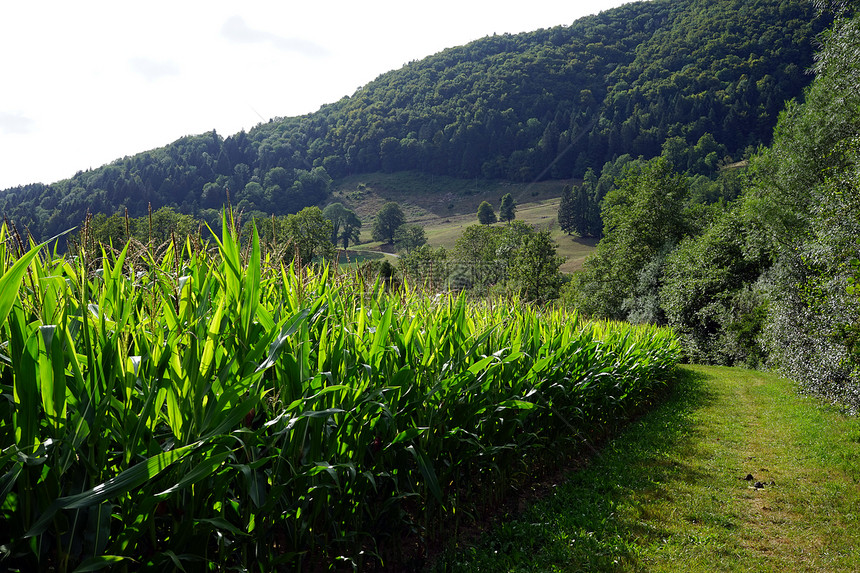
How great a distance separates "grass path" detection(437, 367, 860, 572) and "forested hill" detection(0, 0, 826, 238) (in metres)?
69.3

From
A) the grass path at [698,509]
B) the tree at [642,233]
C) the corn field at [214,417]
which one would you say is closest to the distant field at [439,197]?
the tree at [642,233]

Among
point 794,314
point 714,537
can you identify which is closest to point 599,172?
point 794,314

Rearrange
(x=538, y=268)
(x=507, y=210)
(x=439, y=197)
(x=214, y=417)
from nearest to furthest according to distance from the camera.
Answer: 1. (x=214, y=417)
2. (x=538, y=268)
3. (x=507, y=210)
4. (x=439, y=197)

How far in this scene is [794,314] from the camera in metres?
11.6

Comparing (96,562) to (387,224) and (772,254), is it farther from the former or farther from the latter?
(387,224)

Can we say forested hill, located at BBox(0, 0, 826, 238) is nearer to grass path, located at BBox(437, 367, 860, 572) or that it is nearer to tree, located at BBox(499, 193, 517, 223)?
tree, located at BBox(499, 193, 517, 223)

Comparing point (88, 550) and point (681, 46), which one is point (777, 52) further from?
point (88, 550)

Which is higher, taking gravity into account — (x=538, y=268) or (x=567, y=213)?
(x=567, y=213)

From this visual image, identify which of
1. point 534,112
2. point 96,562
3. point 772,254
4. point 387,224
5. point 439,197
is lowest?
point 387,224

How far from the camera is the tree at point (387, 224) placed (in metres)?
98.8

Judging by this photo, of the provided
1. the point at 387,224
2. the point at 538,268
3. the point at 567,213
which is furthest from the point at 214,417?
the point at 387,224


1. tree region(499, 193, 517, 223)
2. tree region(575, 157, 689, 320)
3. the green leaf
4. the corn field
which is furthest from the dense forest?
tree region(499, 193, 517, 223)

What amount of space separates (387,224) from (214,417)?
98.7 meters

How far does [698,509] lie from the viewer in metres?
4.75
